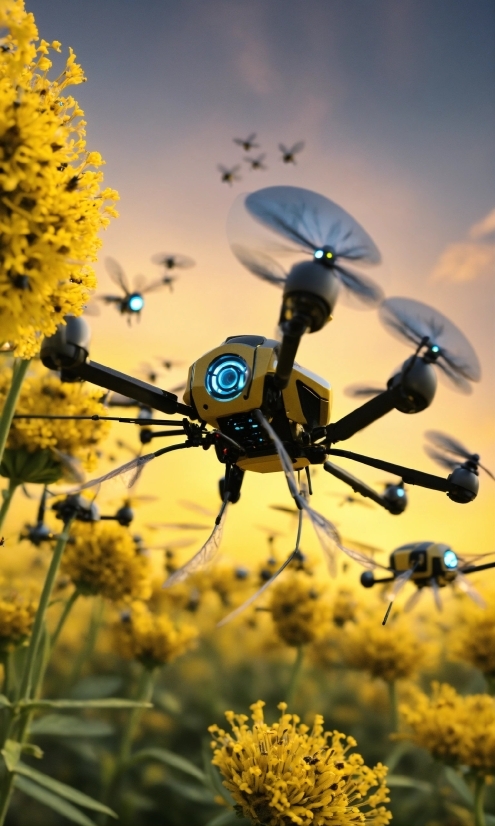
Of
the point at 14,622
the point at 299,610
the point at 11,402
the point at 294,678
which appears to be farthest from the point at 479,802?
the point at 11,402

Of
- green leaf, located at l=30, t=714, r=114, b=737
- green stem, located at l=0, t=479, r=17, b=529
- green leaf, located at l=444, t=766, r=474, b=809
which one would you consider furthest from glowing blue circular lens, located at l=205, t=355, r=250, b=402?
green leaf, located at l=444, t=766, r=474, b=809

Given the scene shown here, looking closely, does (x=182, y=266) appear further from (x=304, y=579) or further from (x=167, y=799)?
(x=167, y=799)

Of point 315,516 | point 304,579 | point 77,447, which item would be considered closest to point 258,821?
point 315,516

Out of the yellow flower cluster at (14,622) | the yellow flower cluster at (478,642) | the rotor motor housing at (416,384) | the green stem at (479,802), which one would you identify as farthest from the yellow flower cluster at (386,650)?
the rotor motor housing at (416,384)

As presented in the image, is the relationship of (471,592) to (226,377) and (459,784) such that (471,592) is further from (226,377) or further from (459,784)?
(459,784)

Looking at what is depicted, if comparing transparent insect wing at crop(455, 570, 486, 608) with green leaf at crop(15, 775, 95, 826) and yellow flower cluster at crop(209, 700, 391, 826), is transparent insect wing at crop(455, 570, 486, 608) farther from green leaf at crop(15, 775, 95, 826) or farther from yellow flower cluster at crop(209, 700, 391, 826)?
green leaf at crop(15, 775, 95, 826)

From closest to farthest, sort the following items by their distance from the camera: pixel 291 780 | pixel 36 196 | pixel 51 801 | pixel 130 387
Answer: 1. pixel 36 196
2. pixel 130 387
3. pixel 291 780
4. pixel 51 801
